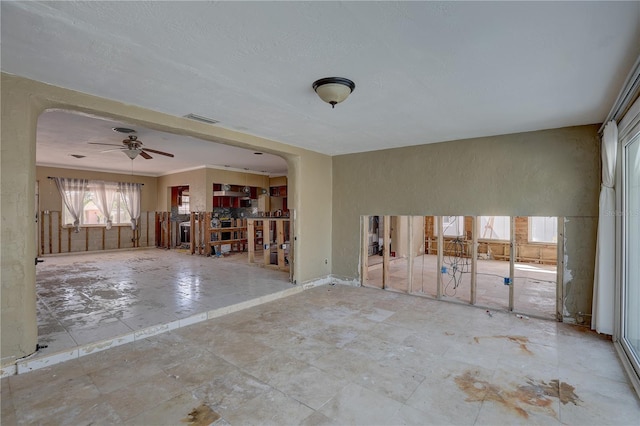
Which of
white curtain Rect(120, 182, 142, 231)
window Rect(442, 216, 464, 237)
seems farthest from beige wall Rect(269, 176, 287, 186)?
window Rect(442, 216, 464, 237)

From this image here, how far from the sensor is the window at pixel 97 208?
364 inches

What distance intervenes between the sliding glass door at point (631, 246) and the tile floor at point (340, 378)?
0.29 meters

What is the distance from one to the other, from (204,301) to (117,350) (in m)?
1.40

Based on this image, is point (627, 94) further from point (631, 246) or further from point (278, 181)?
point (278, 181)

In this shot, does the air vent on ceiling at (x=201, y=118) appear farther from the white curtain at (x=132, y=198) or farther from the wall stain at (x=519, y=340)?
the white curtain at (x=132, y=198)

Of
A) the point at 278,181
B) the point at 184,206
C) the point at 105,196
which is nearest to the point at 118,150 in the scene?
the point at 105,196

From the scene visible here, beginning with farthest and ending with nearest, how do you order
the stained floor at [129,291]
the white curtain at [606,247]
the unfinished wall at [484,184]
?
the unfinished wall at [484,184]
the stained floor at [129,291]
the white curtain at [606,247]

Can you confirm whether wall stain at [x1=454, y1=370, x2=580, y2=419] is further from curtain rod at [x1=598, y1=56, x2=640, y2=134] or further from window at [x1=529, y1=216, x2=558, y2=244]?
window at [x1=529, y1=216, x2=558, y2=244]

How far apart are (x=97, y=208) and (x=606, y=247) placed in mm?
12151

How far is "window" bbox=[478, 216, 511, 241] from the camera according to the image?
8.52 metres

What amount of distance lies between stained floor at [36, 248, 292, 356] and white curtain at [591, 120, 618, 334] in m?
4.22

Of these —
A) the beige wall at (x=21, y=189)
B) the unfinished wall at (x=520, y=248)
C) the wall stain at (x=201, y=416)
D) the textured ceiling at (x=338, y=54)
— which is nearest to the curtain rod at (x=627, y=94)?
the textured ceiling at (x=338, y=54)

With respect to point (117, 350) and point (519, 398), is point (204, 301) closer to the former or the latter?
point (117, 350)

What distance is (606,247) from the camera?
342 centimetres
